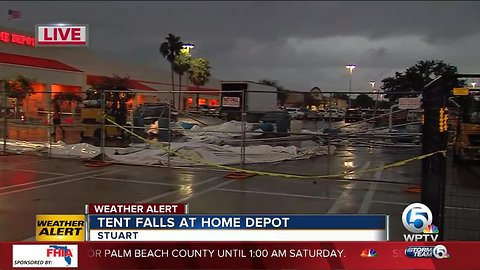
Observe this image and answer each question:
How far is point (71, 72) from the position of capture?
30.3 m

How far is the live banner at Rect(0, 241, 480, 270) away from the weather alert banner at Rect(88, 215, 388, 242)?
2.0 inches

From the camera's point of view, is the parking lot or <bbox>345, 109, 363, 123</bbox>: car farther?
<bbox>345, 109, 363, 123</bbox>: car

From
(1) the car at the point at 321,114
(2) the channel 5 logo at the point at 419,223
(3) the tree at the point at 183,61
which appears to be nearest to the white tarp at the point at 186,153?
(1) the car at the point at 321,114

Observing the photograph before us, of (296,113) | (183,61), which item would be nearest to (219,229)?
(296,113)

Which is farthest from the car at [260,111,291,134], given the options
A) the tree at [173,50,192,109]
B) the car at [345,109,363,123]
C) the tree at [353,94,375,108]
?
the tree at [353,94,375,108]

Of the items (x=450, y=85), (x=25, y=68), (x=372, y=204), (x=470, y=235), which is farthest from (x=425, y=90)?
(x=25, y=68)

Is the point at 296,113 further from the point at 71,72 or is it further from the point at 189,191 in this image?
the point at 71,72

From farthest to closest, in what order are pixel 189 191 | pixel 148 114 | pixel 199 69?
pixel 199 69
pixel 148 114
pixel 189 191

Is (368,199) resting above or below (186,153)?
below

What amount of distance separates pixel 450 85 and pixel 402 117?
37.7ft

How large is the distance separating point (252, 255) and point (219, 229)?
351 millimetres

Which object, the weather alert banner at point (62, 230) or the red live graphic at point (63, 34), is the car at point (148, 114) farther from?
the weather alert banner at point (62, 230)

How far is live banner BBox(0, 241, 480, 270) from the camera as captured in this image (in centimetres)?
367

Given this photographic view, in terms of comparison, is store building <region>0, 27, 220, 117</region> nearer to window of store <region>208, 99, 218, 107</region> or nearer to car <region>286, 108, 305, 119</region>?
window of store <region>208, 99, 218, 107</region>
